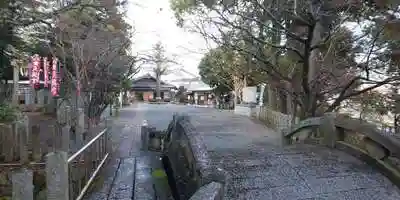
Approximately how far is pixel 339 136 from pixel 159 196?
322 cm

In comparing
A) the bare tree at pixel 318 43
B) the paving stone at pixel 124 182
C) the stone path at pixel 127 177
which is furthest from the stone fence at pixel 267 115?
the paving stone at pixel 124 182

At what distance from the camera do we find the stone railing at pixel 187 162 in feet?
11.7

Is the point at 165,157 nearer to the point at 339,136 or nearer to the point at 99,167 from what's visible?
the point at 99,167

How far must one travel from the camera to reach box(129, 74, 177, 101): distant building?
6181cm

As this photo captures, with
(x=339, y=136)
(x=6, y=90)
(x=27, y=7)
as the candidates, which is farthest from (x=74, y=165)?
(x=6, y=90)

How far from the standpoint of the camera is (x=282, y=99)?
18.7 m

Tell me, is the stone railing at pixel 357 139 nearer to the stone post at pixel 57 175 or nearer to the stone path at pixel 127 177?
the stone path at pixel 127 177

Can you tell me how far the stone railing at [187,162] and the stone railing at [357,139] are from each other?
7.08ft

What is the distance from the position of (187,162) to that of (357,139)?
3.20 m

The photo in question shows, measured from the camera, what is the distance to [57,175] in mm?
3873

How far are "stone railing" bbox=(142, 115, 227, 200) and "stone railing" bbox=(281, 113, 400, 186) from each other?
2158 millimetres

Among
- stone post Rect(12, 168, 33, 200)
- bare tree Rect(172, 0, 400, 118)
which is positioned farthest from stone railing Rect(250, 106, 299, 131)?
stone post Rect(12, 168, 33, 200)

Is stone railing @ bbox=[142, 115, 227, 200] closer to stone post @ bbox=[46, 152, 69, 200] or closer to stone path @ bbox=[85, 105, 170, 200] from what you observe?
stone path @ bbox=[85, 105, 170, 200]

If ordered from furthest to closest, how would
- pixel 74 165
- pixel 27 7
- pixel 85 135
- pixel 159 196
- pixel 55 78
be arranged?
pixel 55 78 < pixel 27 7 < pixel 85 135 < pixel 159 196 < pixel 74 165
